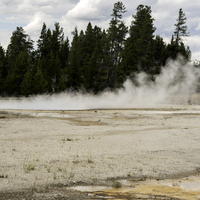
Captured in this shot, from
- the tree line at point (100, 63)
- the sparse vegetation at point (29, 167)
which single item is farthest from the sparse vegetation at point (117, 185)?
the tree line at point (100, 63)

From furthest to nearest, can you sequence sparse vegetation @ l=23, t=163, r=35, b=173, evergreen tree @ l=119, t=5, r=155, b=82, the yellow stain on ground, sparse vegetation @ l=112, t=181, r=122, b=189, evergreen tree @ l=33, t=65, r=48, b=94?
evergreen tree @ l=119, t=5, r=155, b=82 → evergreen tree @ l=33, t=65, r=48, b=94 → sparse vegetation @ l=23, t=163, r=35, b=173 → sparse vegetation @ l=112, t=181, r=122, b=189 → the yellow stain on ground

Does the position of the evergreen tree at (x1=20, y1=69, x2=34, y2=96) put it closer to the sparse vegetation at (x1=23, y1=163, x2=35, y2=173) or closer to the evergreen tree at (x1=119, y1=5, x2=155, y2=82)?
the evergreen tree at (x1=119, y1=5, x2=155, y2=82)

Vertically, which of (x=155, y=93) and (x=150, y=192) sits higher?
(x=155, y=93)

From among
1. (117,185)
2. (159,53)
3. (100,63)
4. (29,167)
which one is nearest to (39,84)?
(100,63)

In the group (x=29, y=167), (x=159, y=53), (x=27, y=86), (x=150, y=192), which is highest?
(x=159, y=53)

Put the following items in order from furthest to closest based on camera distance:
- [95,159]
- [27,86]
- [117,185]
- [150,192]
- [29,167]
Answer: [27,86], [95,159], [29,167], [117,185], [150,192]

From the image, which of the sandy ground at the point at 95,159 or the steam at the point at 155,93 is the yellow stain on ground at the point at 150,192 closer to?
the sandy ground at the point at 95,159

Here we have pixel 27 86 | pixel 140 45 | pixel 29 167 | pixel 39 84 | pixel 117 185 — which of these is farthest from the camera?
pixel 140 45

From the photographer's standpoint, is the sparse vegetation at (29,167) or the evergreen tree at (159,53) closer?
the sparse vegetation at (29,167)

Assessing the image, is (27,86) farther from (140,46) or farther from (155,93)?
(140,46)

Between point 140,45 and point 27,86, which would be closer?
point 27,86

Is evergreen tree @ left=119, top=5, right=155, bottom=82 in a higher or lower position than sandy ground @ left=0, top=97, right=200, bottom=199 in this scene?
higher

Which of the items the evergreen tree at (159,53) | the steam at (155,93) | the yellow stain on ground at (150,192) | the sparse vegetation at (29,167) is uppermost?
the evergreen tree at (159,53)

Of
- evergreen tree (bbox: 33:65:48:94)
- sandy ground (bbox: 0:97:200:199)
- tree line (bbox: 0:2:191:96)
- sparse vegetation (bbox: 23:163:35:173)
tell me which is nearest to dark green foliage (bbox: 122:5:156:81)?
tree line (bbox: 0:2:191:96)
